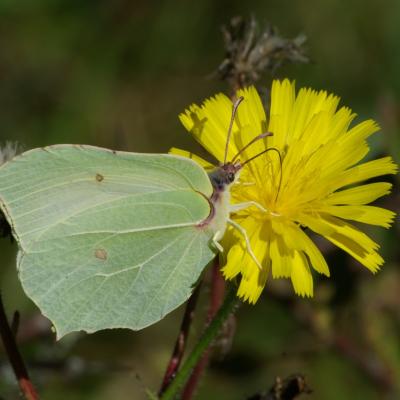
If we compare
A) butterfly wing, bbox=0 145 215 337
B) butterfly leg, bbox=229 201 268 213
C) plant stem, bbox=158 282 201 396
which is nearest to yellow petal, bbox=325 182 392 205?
butterfly leg, bbox=229 201 268 213

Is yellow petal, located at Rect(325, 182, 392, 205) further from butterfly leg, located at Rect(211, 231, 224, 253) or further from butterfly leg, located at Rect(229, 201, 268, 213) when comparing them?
butterfly leg, located at Rect(211, 231, 224, 253)

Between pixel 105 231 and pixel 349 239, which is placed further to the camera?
pixel 105 231

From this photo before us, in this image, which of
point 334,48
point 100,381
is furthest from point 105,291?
point 334,48

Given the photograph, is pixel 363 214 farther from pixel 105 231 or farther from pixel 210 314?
pixel 105 231

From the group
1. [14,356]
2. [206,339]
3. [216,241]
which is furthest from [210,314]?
[14,356]

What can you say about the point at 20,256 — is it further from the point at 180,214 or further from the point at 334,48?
the point at 334,48

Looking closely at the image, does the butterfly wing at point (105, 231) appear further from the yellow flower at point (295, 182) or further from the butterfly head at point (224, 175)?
the yellow flower at point (295, 182)
